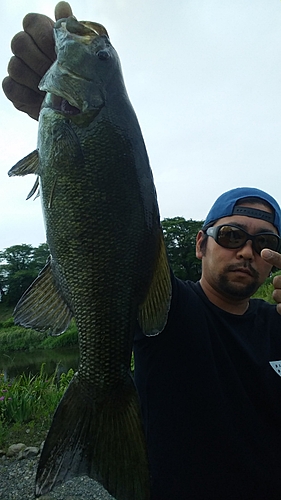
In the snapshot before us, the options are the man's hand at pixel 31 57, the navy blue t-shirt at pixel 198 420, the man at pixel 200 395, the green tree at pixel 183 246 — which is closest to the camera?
the man's hand at pixel 31 57

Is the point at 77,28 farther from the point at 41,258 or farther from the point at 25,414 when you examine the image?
the point at 41,258

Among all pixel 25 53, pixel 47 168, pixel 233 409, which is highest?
pixel 25 53

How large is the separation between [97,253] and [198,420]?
1140 millimetres

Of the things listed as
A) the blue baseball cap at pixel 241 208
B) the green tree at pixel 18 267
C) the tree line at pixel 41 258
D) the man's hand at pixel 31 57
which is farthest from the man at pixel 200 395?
the green tree at pixel 18 267

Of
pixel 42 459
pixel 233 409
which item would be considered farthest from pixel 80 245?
pixel 233 409

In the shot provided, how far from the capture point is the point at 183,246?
132ft

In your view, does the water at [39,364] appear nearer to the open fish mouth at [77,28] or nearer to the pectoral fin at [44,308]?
the pectoral fin at [44,308]

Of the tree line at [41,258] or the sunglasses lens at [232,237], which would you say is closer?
the sunglasses lens at [232,237]

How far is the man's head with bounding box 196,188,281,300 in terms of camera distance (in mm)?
2508

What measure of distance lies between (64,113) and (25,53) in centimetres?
47

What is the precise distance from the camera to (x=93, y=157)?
145cm

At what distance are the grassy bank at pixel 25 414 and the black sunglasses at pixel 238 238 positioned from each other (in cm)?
404

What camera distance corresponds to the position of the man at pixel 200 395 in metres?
1.85

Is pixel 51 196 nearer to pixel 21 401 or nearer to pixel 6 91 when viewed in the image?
pixel 6 91
